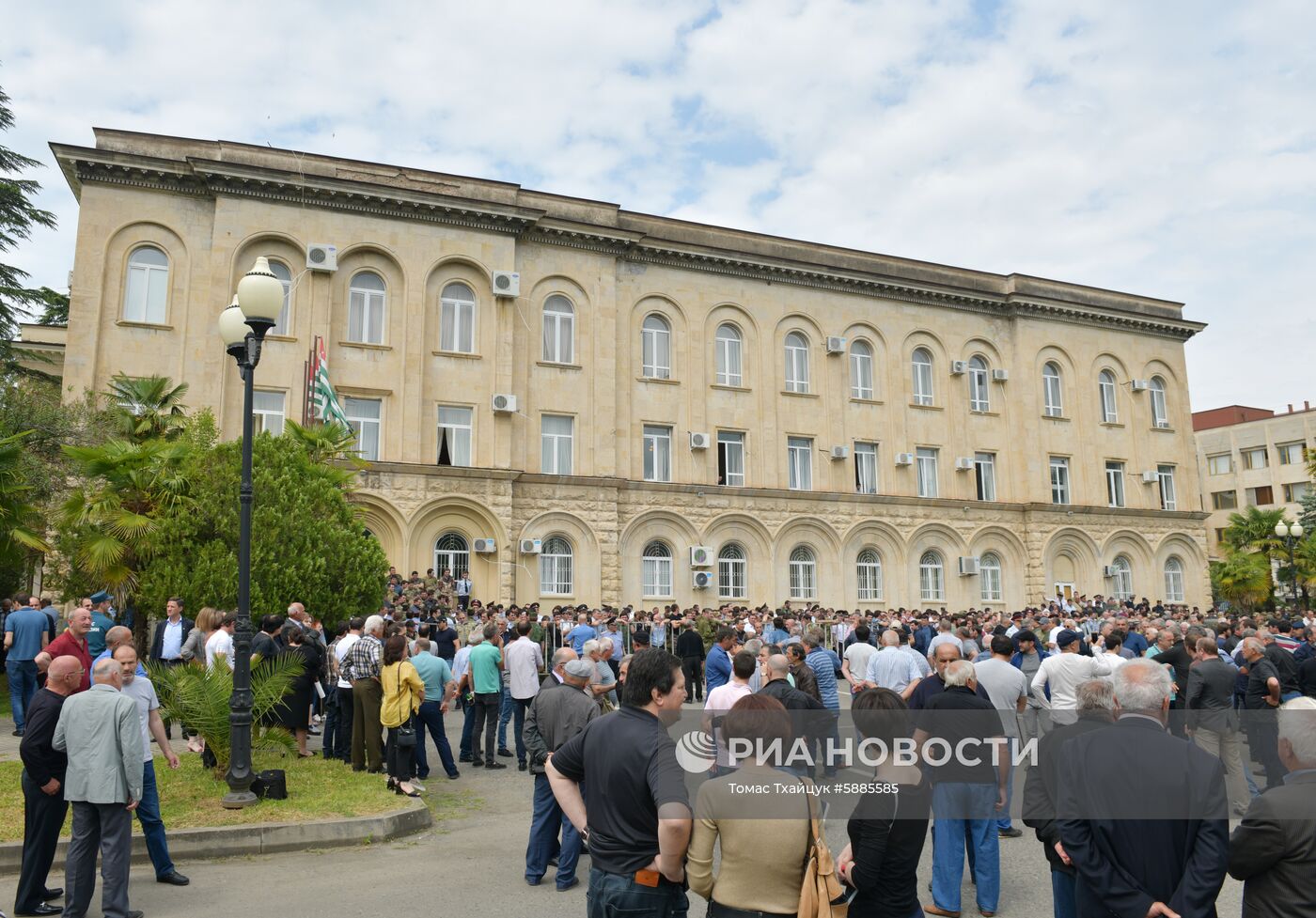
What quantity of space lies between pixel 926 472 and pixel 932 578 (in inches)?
158

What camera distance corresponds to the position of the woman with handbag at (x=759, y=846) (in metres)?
4.15

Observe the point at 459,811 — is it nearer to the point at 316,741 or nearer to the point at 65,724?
the point at 65,724

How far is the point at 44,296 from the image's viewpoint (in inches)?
1521

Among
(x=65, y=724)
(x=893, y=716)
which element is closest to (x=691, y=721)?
(x=65, y=724)

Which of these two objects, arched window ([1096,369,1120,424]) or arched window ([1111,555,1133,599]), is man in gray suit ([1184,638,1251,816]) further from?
arched window ([1096,369,1120,424])

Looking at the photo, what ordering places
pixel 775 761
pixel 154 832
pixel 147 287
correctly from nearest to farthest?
1. pixel 775 761
2. pixel 154 832
3. pixel 147 287

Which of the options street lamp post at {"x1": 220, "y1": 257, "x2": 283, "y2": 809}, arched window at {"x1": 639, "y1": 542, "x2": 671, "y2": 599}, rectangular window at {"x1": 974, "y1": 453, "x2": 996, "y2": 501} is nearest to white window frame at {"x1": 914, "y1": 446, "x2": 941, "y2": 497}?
rectangular window at {"x1": 974, "y1": 453, "x2": 996, "y2": 501}

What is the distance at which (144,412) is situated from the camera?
69.8 ft

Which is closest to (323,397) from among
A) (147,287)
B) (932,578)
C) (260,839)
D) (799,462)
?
(147,287)

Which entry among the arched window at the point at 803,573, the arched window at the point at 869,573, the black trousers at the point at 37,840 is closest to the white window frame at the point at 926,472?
Result: the arched window at the point at 869,573

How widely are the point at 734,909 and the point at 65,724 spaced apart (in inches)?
220

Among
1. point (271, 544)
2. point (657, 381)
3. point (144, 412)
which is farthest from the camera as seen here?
point (657, 381)

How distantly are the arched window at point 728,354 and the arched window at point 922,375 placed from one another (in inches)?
298

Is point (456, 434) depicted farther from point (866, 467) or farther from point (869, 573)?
point (869, 573)
